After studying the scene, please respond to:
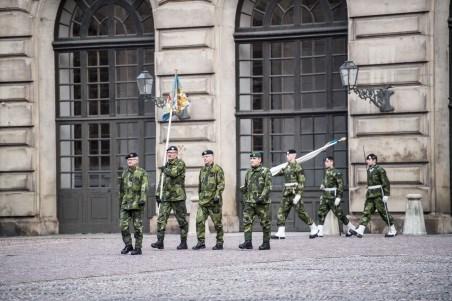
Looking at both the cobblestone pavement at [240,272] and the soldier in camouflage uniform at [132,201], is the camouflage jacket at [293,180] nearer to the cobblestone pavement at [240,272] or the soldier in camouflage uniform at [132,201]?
the cobblestone pavement at [240,272]

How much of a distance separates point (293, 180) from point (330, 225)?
1803mm

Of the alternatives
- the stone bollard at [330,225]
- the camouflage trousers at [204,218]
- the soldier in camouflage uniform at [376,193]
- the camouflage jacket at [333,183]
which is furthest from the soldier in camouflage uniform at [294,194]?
the camouflage trousers at [204,218]

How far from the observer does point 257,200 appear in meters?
20.0

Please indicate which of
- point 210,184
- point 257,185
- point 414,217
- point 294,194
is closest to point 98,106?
point 294,194

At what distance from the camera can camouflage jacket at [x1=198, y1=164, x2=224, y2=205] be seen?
20547 millimetres

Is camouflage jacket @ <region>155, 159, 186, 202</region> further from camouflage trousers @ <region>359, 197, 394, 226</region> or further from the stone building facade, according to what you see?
the stone building facade

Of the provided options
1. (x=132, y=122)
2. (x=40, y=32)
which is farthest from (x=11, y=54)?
(x=132, y=122)

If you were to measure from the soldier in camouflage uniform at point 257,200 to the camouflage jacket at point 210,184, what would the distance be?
0.57 meters

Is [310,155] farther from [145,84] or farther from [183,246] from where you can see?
[183,246]

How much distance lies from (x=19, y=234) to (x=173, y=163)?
8141mm

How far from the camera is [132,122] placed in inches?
1089

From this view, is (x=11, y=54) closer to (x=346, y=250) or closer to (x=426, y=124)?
(x=426, y=124)

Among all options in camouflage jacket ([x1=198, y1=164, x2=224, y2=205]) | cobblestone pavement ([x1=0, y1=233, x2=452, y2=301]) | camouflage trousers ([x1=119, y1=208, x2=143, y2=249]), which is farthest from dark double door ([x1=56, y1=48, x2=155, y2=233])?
camouflage trousers ([x1=119, y1=208, x2=143, y2=249])

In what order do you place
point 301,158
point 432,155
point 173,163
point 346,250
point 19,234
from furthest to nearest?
1. point 19,234
2. point 301,158
3. point 432,155
4. point 173,163
5. point 346,250
